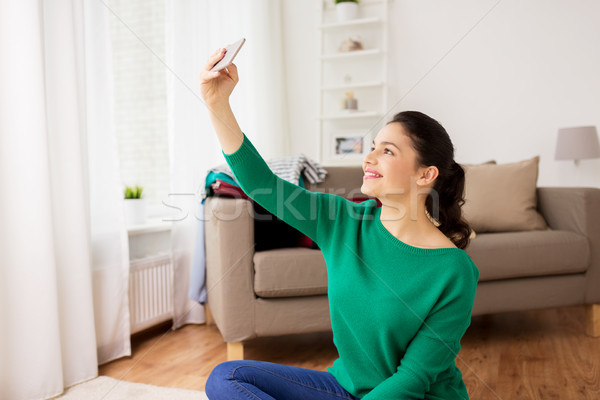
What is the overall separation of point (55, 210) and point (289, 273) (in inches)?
33.9

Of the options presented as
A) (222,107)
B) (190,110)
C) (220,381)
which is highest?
(190,110)

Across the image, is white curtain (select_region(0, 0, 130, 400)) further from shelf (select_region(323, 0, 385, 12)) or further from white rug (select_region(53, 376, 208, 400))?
shelf (select_region(323, 0, 385, 12))

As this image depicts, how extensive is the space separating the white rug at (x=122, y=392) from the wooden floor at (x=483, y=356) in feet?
0.21

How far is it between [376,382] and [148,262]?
1470mm

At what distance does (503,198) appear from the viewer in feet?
7.82

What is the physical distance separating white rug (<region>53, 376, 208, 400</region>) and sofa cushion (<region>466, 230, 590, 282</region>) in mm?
1256

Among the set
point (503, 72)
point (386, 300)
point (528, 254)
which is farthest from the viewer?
point (503, 72)

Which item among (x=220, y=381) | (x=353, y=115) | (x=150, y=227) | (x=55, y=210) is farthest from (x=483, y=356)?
(x=353, y=115)

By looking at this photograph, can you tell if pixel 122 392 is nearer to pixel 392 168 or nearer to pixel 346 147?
pixel 392 168

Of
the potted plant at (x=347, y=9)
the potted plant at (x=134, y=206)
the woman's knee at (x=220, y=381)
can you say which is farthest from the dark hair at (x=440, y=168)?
the potted plant at (x=347, y=9)

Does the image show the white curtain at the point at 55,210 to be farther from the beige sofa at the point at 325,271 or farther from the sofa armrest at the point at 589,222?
the sofa armrest at the point at 589,222

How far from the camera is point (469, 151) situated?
3.37m

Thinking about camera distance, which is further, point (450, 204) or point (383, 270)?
point (450, 204)

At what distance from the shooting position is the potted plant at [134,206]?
228 cm
